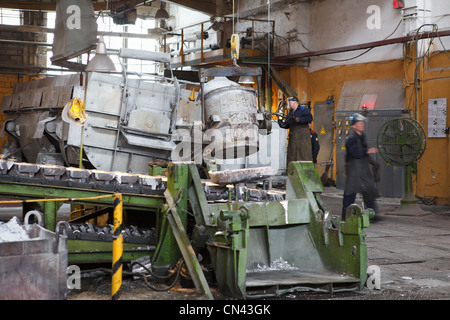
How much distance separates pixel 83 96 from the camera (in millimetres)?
10180

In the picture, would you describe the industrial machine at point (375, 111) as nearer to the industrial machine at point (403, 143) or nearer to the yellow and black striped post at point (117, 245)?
the industrial machine at point (403, 143)

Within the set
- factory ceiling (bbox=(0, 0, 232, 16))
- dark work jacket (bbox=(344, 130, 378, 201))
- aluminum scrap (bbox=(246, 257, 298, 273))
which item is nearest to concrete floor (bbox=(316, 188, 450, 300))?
aluminum scrap (bbox=(246, 257, 298, 273))

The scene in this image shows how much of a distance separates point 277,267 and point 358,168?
3.25m

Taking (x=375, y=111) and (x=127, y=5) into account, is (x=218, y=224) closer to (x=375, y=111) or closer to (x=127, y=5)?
(x=375, y=111)

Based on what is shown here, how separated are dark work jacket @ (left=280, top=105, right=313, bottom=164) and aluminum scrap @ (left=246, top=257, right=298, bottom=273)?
4.83 meters

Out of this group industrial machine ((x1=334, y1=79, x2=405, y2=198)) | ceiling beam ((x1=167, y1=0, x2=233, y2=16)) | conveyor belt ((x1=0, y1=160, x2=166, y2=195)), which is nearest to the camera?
conveyor belt ((x1=0, y1=160, x2=166, y2=195))

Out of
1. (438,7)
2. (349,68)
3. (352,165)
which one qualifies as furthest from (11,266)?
(349,68)

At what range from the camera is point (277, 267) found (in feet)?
18.6

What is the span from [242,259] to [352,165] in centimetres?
410

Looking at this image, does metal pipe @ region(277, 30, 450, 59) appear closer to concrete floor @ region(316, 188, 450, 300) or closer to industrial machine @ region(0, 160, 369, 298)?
concrete floor @ region(316, 188, 450, 300)

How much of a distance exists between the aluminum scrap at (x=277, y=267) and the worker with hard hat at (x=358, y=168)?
115 inches

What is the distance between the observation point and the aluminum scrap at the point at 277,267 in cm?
558

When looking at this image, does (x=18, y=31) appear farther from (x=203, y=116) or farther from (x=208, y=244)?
(x=208, y=244)

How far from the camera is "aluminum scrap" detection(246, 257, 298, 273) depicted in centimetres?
558
